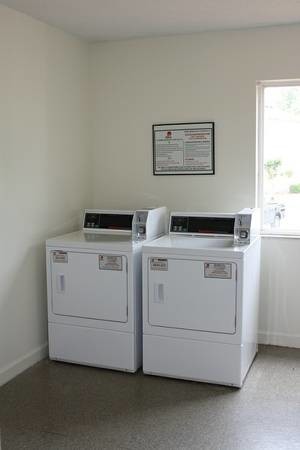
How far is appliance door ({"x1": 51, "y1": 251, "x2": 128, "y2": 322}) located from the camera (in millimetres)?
3686

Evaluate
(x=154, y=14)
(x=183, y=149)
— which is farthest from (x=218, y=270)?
(x=154, y=14)

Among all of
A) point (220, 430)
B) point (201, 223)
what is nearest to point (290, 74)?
point (201, 223)

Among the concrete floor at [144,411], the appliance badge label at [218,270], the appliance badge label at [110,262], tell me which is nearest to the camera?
the concrete floor at [144,411]

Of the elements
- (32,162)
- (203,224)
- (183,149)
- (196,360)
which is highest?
(183,149)

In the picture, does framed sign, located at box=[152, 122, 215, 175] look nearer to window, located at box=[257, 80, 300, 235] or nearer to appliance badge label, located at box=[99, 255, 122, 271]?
window, located at box=[257, 80, 300, 235]

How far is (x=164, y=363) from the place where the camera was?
3.64m

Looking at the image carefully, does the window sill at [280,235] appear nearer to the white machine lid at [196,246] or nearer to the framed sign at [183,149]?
the white machine lid at [196,246]

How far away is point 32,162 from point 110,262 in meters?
0.97

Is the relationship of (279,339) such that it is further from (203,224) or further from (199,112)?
(199,112)

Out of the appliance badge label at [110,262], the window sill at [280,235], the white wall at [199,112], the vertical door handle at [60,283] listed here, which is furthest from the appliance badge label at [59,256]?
the window sill at [280,235]

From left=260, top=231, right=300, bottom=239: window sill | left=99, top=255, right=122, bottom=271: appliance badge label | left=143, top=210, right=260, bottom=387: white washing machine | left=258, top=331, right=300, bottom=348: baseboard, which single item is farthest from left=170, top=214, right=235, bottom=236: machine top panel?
left=258, top=331, right=300, bottom=348: baseboard

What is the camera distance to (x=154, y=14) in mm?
3688

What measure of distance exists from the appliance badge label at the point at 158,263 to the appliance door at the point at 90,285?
0.20 meters

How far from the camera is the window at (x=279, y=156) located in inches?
166
